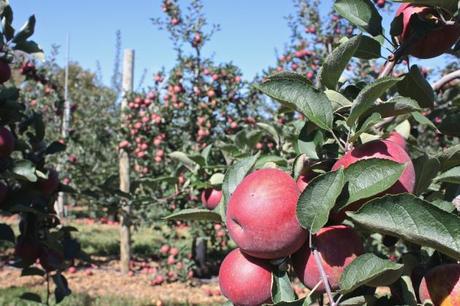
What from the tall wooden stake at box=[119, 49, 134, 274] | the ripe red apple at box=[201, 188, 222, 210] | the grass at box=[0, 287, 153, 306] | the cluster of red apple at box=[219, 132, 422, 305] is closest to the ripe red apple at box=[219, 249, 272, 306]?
the cluster of red apple at box=[219, 132, 422, 305]

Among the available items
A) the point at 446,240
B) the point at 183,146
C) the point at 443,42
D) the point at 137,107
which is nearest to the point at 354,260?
the point at 446,240

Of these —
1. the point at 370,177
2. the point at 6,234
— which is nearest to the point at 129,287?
the point at 6,234

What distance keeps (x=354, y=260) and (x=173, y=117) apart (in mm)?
4642

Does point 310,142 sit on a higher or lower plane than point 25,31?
lower

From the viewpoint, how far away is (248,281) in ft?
2.51

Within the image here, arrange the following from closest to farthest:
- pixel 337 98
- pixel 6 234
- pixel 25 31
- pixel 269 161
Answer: pixel 337 98
pixel 269 161
pixel 6 234
pixel 25 31

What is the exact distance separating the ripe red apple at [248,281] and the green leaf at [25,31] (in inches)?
59.4

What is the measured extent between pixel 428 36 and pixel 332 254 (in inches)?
18.7

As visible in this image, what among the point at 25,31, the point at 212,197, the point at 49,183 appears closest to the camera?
the point at 212,197

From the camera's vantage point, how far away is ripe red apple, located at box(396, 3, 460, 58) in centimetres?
92

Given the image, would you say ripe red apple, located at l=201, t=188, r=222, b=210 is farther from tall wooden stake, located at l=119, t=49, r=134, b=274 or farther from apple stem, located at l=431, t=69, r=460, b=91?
tall wooden stake, located at l=119, t=49, r=134, b=274

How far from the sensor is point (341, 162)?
779mm

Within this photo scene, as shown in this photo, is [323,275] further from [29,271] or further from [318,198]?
[29,271]

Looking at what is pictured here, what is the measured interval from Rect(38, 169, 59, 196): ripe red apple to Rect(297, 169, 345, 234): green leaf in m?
1.57
